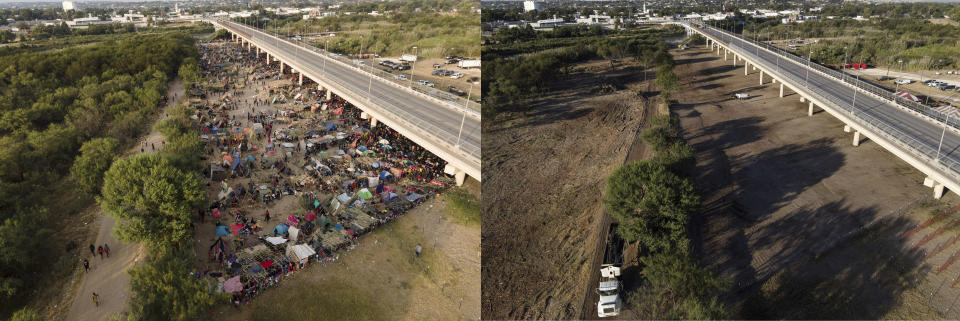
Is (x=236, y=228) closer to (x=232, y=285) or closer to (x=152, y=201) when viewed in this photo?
(x=152, y=201)

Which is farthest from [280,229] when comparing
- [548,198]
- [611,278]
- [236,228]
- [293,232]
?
[611,278]

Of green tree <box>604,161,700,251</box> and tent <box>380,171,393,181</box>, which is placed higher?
green tree <box>604,161,700,251</box>

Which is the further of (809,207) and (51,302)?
(809,207)

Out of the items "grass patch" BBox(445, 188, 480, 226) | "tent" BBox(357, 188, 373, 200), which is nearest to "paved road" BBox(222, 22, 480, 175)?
"grass patch" BBox(445, 188, 480, 226)

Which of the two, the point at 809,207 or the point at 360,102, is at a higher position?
the point at 360,102

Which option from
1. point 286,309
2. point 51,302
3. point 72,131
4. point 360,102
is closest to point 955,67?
point 360,102

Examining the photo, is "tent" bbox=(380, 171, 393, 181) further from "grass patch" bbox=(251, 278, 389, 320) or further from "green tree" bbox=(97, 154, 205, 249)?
"grass patch" bbox=(251, 278, 389, 320)

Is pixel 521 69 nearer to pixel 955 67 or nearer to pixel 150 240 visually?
pixel 150 240
